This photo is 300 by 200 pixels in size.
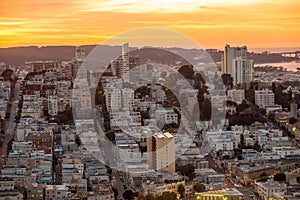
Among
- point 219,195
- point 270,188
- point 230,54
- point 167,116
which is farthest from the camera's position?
point 230,54

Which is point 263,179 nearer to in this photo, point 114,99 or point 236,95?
point 114,99

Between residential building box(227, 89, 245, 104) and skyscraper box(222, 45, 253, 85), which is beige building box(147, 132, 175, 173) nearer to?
residential building box(227, 89, 245, 104)

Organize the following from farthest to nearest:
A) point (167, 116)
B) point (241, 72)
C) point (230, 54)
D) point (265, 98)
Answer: point (230, 54)
point (241, 72)
point (265, 98)
point (167, 116)

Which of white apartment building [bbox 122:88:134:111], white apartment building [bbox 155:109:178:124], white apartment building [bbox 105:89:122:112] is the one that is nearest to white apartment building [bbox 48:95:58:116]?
white apartment building [bbox 105:89:122:112]

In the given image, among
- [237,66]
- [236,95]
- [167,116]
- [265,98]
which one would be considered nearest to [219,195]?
[167,116]

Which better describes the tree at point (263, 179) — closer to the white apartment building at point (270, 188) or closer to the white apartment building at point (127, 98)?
the white apartment building at point (270, 188)

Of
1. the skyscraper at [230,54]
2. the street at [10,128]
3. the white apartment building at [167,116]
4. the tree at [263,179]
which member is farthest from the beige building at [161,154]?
the skyscraper at [230,54]

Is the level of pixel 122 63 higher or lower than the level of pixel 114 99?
higher

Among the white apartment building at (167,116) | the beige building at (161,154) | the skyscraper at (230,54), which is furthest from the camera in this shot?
the skyscraper at (230,54)

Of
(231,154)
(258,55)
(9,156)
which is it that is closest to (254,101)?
(231,154)
